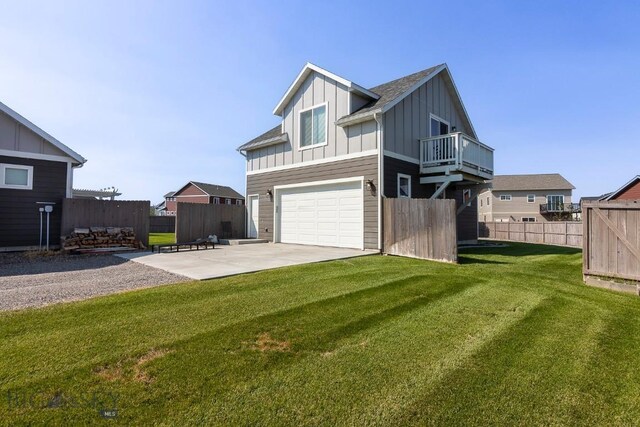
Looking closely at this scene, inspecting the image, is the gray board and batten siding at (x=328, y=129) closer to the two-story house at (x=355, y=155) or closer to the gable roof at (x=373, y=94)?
the two-story house at (x=355, y=155)

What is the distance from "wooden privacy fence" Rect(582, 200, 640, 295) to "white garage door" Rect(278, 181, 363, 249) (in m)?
5.91

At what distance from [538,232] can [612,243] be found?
15070mm

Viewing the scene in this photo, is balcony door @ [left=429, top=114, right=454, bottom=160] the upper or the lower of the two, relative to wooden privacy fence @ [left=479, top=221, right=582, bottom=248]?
upper

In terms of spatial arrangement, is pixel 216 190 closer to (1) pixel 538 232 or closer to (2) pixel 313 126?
(2) pixel 313 126

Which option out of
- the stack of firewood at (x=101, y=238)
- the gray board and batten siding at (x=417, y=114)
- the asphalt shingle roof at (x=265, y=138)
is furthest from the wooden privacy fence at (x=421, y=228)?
the stack of firewood at (x=101, y=238)

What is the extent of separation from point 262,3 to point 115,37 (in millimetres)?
4089

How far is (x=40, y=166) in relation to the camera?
1032 cm

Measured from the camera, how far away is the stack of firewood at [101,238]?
389 inches

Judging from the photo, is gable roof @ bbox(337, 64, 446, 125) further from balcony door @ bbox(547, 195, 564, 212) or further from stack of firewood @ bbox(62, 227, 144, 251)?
balcony door @ bbox(547, 195, 564, 212)

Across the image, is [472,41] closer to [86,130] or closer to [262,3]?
[262,3]

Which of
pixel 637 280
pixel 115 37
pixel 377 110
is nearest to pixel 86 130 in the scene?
pixel 115 37

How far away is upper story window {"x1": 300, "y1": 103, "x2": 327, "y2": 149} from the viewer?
39.2 ft

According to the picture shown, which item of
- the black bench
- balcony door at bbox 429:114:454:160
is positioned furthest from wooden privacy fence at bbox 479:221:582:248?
the black bench

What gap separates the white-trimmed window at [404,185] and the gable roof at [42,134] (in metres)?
11.0
